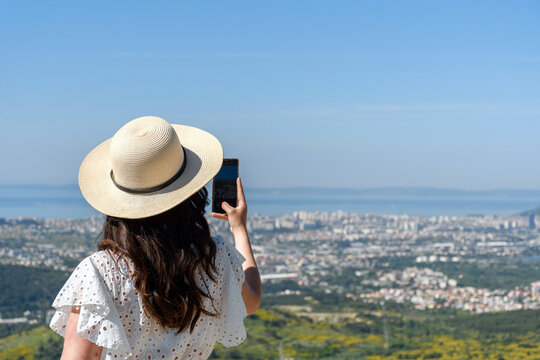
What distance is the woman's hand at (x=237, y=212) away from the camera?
5.47 ft

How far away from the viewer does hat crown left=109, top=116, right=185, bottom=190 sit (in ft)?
4.56

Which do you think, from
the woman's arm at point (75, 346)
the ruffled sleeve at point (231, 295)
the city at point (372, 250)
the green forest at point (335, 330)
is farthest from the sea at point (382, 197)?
the woman's arm at point (75, 346)

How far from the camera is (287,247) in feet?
123

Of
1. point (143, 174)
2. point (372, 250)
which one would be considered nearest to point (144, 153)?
point (143, 174)

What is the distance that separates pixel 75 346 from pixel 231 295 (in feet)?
1.20

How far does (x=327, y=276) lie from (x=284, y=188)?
6708 centimetres

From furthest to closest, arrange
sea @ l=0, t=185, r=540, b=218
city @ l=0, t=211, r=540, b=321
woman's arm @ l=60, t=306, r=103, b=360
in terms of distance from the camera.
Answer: sea @ l=0, t=185, r=540, b=218
city @ l=0, t=211, r=540, b=321
woman's arm @ l=60, t=306, r=103, b=360

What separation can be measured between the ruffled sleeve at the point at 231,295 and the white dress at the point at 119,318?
0.02m

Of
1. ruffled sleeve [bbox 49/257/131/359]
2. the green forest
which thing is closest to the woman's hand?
ruffled sleeve [bbox 49/257/131/359]

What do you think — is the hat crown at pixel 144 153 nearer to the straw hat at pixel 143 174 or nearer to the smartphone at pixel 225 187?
the straw hat at pixel 143 174

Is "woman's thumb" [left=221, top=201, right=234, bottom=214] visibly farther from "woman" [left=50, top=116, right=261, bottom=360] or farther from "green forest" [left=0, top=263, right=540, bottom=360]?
"green forest" [left=0, top=263, right=540, bottom=360]

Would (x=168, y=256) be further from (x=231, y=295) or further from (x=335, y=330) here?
(x=335, y=330)

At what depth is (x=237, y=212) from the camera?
167 cm

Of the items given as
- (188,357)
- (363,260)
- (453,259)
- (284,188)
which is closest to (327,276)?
(363,260)
